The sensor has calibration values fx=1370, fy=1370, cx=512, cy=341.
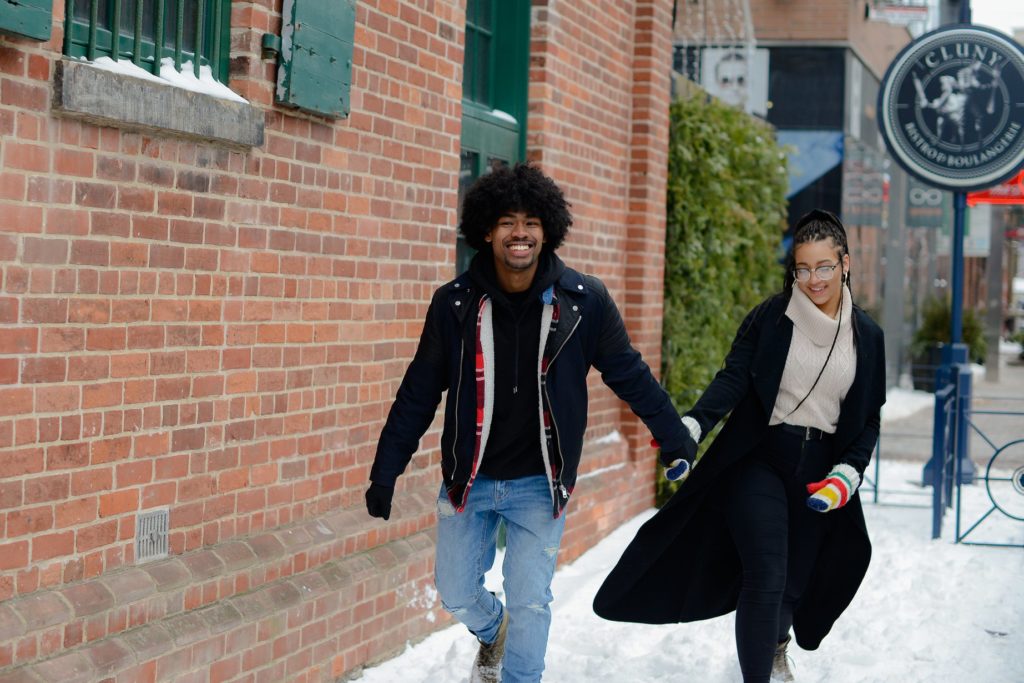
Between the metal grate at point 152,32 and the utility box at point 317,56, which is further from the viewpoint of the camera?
the utility box at point 317,56

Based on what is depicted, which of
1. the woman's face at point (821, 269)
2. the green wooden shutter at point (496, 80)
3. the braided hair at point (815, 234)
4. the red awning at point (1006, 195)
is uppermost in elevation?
the red awning at point (1006, 195)

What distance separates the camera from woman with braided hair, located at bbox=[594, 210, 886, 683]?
497cm

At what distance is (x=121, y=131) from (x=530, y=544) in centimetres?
186

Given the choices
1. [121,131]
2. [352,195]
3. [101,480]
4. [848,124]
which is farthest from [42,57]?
[848,124]

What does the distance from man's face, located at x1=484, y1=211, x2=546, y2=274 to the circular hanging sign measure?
6.49 m

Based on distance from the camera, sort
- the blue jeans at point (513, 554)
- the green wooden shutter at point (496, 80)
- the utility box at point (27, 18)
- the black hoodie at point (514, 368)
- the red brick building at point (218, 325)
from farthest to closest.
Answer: the green wooden shutter at point (496, 80) < the blue jeans at point (513, 554) < the black hoodie at point (514, 368) < the red brick building at point (218, 325) < the utility box at point (27, 18)

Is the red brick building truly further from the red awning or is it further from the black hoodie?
the red awning

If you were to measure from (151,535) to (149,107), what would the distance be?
135 centimetres

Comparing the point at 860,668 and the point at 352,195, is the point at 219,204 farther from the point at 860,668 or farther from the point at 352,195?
the point at 860,668

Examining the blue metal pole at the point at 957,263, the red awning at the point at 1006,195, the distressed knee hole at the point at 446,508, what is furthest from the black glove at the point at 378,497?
the red awning at the point at 1006,195

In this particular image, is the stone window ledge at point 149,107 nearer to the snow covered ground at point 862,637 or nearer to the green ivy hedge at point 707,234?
the snow covered ground at point 862,637

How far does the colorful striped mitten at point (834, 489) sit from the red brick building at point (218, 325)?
1828 millimetres

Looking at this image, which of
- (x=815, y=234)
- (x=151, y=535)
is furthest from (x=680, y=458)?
(x=151, y=535)

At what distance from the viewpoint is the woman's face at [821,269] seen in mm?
5160
